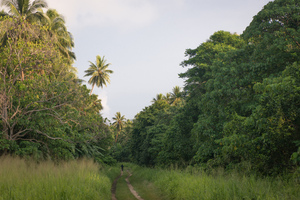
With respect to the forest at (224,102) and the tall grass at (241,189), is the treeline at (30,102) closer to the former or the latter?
the forest at (224,102)

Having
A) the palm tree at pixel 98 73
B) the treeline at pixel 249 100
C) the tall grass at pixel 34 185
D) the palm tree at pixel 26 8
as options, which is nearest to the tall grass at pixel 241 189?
the treeline at pixel 249 100

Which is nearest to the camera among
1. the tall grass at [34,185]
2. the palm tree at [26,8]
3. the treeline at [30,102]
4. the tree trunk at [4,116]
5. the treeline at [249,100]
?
the tall grass at [34,185]

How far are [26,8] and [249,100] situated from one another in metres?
22.9

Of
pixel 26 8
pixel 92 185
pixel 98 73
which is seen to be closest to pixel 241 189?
pixel 92 185

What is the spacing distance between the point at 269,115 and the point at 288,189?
2687 mm

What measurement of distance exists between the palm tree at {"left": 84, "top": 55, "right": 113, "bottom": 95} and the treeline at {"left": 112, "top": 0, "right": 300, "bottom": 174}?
31782 millimetres

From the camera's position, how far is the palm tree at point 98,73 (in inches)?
2096

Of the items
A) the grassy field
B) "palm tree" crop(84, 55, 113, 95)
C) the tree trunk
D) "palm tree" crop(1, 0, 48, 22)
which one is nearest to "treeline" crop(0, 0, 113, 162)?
the tree trunk

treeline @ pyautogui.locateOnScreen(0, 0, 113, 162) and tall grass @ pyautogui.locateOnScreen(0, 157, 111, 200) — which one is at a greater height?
treeline @ pyautogui.locateOnScreen(0, 0, 113, 162)

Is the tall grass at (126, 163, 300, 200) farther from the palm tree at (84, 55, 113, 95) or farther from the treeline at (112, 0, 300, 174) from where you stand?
the palm tree at (84, 55, 113, 95)

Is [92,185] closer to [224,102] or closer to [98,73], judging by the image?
[224,102]

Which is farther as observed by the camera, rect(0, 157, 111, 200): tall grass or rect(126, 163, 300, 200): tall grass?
rect(0, 157, 111, 200): tall grass

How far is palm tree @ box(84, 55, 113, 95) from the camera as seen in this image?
53.2 m

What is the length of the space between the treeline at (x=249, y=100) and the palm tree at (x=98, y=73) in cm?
3178
